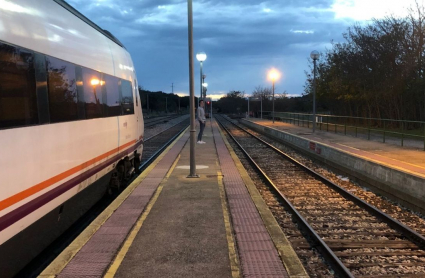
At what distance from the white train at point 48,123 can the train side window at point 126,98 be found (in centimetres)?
124

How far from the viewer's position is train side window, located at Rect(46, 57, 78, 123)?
4512 millimetres

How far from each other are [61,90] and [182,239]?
2.55 meters

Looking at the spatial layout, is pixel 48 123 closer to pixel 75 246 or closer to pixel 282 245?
pixel 75 246

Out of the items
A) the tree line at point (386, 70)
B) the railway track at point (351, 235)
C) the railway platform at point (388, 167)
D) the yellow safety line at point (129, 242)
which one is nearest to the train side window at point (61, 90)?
the yellow safety line at point (129, 242)

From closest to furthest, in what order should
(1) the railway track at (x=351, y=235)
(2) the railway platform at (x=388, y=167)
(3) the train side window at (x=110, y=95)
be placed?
1. (1) the railway track at (x=351, y=235)
2. (3) the train side window at (x=110, y=95)
3. (2) the railway platform at (x=388, y=167)

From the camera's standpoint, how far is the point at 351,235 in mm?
6176

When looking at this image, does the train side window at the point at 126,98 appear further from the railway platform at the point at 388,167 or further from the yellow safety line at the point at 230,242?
the railway platform at the point at 388,167

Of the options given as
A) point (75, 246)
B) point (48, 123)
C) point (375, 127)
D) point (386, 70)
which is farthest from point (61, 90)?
point (386, 70)

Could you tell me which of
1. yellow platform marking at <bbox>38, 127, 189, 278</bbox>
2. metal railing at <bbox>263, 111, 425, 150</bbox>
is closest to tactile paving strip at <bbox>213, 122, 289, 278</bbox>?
yellow platform marking at <bbox>38, 127, 189, 278</bbox>

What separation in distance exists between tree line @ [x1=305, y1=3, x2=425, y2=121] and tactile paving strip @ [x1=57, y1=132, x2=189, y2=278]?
21312 mm

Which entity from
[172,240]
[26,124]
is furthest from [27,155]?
[172,240]

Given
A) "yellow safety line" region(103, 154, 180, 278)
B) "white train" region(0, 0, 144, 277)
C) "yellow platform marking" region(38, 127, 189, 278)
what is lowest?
"yellow safety line" region(103, 154, 180, 278)

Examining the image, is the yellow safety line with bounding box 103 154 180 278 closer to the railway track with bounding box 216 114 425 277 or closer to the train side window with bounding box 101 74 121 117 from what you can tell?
the train side window with bounding box 101 74 121 117

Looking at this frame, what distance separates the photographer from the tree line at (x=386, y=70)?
24.3 meters
